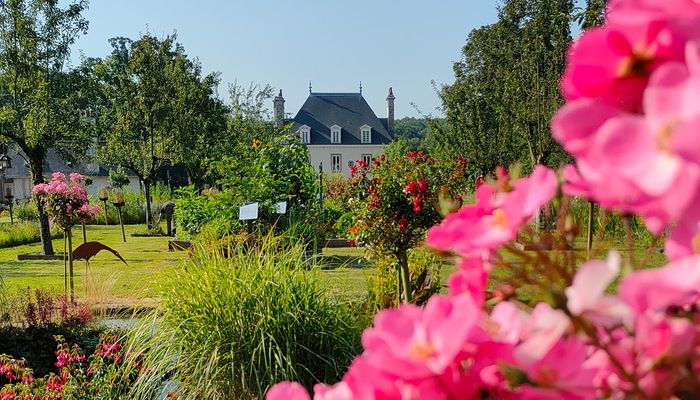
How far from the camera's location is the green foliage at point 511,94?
42.9 feet

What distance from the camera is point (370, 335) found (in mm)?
455

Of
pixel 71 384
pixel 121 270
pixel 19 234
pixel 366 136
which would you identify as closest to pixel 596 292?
pixel 71 384

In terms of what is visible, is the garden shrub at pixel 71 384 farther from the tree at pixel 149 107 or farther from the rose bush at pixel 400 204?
the tree at pixel 149 107

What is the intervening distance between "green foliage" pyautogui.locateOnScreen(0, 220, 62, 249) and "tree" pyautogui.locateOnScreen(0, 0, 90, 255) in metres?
3.46

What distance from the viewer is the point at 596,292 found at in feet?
1.25

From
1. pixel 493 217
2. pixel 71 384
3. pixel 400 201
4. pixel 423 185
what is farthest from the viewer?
pixel 400 201

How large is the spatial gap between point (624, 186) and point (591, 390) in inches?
6.2

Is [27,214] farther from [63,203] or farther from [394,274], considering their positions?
[394,274]

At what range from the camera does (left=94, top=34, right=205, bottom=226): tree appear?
20141mm

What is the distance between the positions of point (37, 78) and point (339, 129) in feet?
115

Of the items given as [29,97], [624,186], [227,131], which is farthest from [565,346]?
[227,131]

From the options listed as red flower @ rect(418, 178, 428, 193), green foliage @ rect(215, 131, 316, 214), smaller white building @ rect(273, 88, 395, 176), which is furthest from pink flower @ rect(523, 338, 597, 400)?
smaller white building @ rect(273, 88, 395, 176)

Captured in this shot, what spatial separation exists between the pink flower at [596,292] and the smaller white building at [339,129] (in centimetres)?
4678

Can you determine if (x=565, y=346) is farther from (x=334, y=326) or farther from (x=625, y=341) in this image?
(x=334, y=326)
